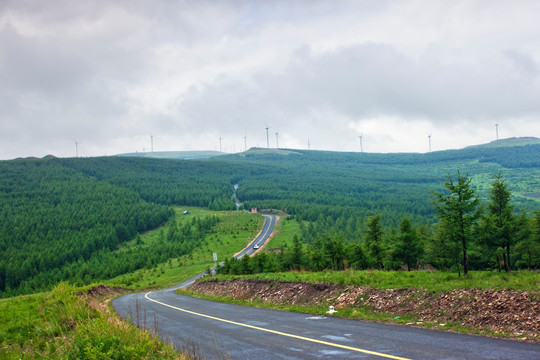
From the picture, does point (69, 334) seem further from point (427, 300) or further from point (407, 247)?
point (407, 247)

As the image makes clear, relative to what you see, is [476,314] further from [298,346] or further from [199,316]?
[199,316]

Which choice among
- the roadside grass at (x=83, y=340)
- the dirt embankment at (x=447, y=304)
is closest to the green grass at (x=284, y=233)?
the dirt embankment at (x=447, y=304)

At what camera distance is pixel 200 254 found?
96375 millimetres

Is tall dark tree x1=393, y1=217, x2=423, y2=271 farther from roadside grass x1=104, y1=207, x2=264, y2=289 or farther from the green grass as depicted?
the green grass

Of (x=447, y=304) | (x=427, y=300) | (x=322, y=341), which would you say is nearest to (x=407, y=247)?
(x=427, y=300)

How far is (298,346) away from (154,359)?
3895 mm

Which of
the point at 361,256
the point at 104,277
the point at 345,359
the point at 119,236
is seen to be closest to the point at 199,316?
the point at 345,359

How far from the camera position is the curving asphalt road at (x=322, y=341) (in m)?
8.80

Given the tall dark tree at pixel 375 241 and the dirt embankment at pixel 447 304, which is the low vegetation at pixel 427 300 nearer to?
the dirt embankment at pixel 447 304

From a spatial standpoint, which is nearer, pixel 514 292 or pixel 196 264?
pixel 514 292

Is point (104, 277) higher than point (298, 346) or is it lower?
lower

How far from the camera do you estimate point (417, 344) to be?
31.6 feet

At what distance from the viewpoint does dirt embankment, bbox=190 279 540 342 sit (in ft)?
35.2

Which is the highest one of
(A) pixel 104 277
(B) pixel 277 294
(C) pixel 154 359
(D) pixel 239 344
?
(C) pixel 154 359
